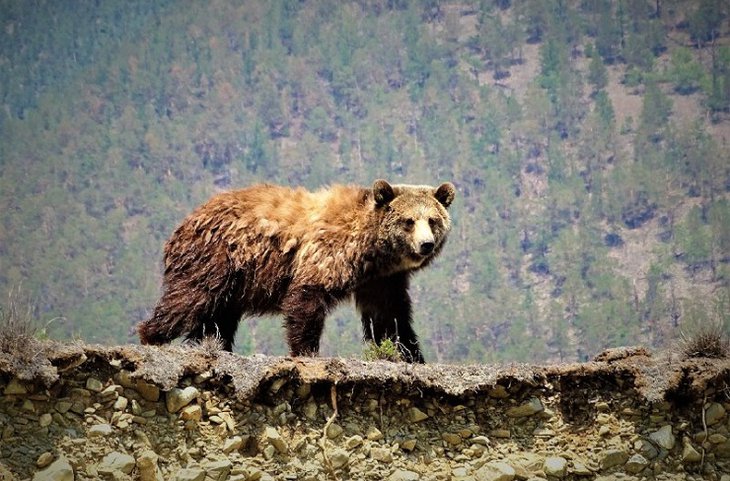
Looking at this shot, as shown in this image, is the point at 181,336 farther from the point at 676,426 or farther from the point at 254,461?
the point at 676,426

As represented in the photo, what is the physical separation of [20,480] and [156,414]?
55.3 inches

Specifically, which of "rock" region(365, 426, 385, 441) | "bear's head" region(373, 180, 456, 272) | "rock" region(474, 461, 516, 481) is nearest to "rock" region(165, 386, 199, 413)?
"rock" region(365, 426, 385, 441)

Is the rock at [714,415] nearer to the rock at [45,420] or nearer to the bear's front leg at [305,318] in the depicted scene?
the bear's front leg at [305,318]

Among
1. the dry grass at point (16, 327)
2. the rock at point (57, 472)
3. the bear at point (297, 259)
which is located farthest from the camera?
the bear at point (297, 259)

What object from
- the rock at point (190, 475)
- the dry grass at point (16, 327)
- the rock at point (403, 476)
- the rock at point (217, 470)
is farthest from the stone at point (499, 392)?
the dry grass at point (16, 327)

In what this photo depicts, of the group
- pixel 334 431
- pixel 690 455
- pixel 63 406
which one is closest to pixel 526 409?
pixel 690 455

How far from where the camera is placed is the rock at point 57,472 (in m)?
11.8

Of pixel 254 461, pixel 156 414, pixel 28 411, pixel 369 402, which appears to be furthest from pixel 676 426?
pixel 28 411

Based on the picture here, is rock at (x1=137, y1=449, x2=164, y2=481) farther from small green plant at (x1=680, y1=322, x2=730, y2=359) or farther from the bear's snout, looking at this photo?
small green plant at (x1=680, y1=322, x2=730, y2=359)

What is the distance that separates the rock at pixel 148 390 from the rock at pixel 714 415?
5.08 metres

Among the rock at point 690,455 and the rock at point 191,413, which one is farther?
the rock at point 690,455

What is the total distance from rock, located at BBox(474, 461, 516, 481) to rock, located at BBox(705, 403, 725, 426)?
1.90 meters

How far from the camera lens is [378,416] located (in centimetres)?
1334

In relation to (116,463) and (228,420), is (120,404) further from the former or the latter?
(228,420)
